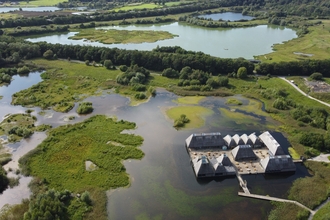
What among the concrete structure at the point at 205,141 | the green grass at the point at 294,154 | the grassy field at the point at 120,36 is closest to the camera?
the green grass at the point at 294,154

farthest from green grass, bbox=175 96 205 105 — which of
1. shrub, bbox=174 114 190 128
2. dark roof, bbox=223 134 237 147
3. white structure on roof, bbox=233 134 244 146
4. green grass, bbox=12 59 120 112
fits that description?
green grass, bbox=12 59 120 112

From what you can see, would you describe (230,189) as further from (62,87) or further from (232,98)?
(62,87)

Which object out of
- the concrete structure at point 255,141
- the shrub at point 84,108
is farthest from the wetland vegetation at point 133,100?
the concrete structure at point 255,141

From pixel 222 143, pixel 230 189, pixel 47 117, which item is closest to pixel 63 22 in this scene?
pixel 47 117

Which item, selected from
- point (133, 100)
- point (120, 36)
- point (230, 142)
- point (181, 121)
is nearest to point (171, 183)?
point (230, 142)

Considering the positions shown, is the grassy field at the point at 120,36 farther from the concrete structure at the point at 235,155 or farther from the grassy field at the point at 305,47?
the concrete structure at the point at 235,155

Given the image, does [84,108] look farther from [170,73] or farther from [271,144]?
[271,144]

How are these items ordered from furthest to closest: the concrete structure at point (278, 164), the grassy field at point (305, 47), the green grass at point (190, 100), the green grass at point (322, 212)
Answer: the grassy field at point (305, 47)
the green grass at point (190, 100)
the concrete structure at point (278, 164)
the green grass at point (322, 212)

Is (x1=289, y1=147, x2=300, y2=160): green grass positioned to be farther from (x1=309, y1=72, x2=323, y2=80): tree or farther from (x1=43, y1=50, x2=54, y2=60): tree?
(x1=43, y1=50, x2=54, y2=60): tree
